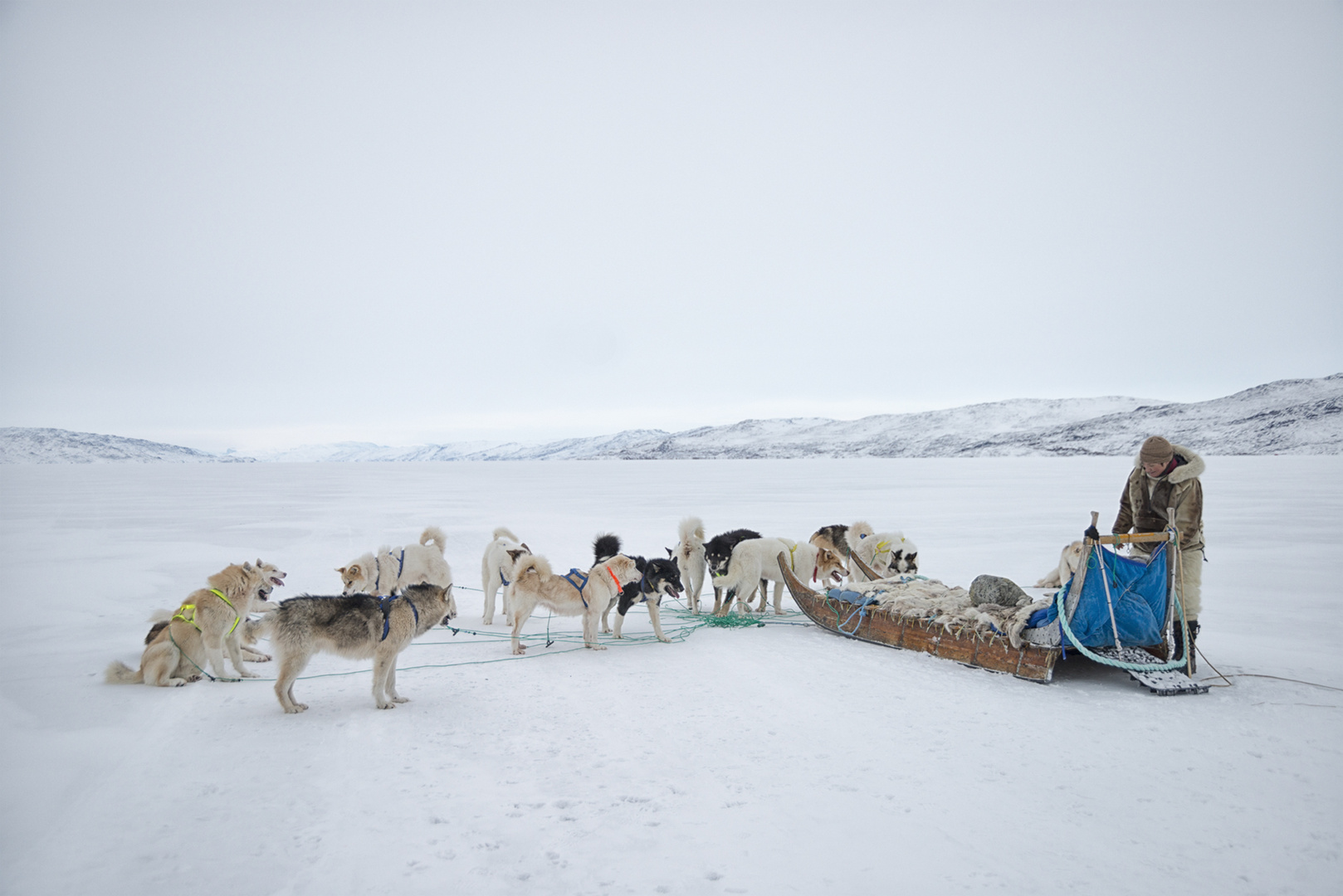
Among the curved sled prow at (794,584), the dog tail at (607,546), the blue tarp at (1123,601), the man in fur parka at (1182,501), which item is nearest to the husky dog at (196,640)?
the dog tail at (607,546)

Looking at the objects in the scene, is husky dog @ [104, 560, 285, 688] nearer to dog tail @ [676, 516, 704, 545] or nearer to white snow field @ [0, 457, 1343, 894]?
white snow field @ [0, 457, 1343, 894]

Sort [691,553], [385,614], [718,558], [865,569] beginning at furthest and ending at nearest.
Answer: [691,553] < [865,569] < [718,558] < [385,614]

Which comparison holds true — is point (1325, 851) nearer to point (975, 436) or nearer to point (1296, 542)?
point (1296, 542)

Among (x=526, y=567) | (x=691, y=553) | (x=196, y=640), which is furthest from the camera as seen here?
(x=691, y=553)

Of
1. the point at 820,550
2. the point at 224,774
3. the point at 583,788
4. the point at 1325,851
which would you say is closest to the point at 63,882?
the point at 224,774

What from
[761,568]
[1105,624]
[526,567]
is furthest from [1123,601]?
[526,567]

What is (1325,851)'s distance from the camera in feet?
11.8

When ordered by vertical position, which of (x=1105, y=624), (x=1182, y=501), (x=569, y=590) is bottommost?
(x=1105, y=624)

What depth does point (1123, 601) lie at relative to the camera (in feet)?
20.0

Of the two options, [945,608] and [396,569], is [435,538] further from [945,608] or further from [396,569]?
[945,608]

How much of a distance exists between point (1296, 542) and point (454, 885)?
61.7 ft

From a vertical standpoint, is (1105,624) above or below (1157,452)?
below

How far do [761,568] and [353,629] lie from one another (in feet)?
18.3

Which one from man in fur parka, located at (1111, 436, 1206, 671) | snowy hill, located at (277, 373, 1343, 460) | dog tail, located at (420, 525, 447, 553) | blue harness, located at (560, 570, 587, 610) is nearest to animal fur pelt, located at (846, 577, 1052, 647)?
man in fur parka, located at (1111, 436, 1206, 671)
